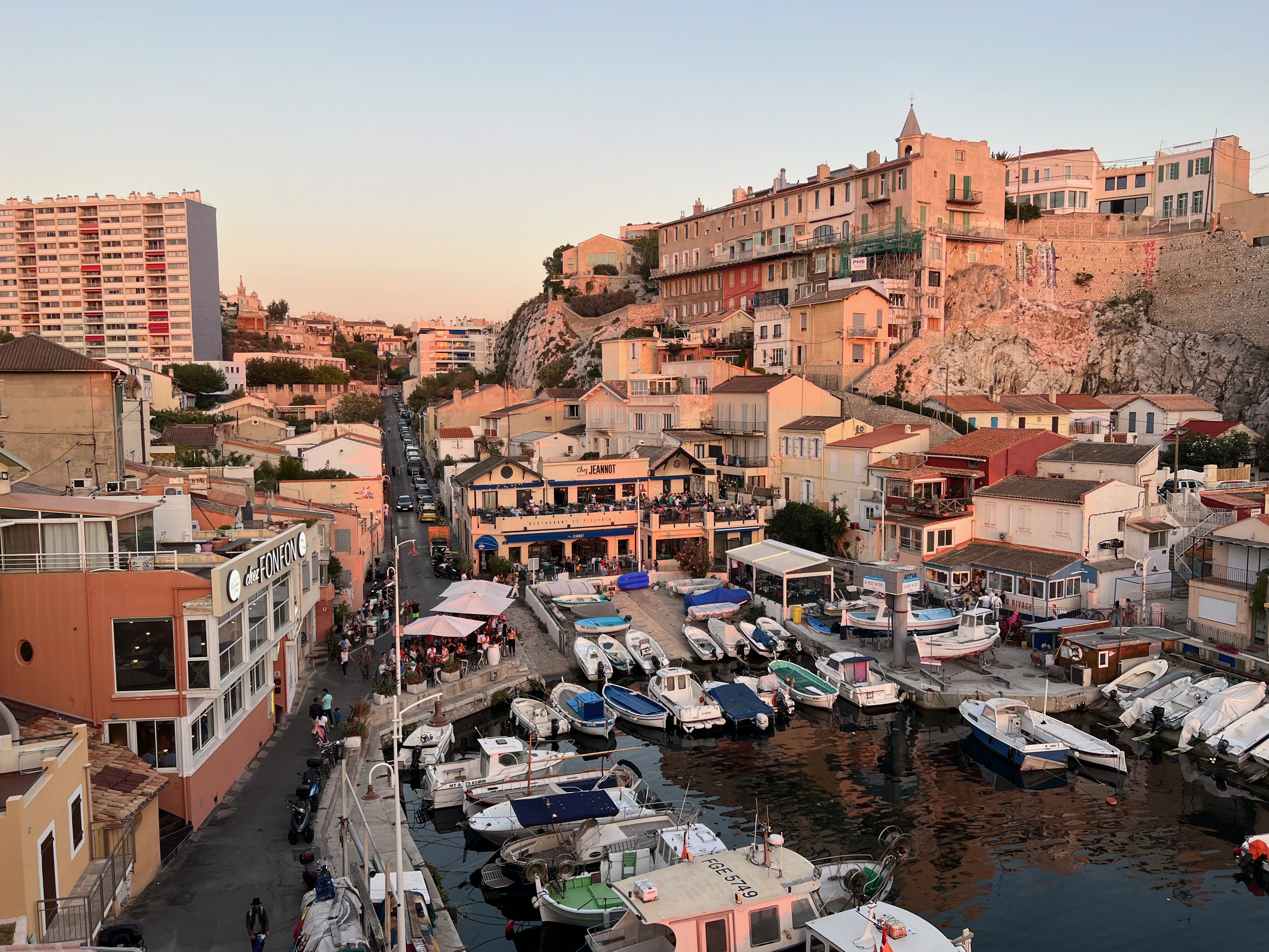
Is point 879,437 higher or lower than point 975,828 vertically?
higher

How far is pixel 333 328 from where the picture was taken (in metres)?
167

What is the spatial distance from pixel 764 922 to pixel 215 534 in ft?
55.2

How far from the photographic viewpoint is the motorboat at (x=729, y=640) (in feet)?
108

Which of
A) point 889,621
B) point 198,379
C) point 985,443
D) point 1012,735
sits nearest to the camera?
point 1012,735

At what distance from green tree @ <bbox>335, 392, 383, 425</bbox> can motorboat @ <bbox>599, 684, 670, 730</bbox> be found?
179 ft

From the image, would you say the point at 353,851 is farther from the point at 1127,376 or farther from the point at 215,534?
the point at 1127,376

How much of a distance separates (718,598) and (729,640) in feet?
8.97

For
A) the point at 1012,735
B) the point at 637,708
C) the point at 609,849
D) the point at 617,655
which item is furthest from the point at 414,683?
the point at 1012,735

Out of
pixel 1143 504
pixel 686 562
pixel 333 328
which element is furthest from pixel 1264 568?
pixel 333 328

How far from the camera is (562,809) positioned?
18766 mm

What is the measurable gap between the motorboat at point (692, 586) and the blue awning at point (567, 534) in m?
3.98

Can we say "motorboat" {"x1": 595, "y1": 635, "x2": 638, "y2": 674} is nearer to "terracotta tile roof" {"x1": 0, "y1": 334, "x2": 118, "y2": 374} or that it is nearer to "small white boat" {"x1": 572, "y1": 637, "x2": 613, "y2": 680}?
"small white boat" {"x1": 572, "y1": 637, "x2": 613, "y2": 680}

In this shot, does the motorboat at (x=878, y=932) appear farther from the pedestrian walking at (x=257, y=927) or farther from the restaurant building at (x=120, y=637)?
the restaurant building at (x=120, y=637)

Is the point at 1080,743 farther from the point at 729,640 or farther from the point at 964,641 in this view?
the point at 729,640
